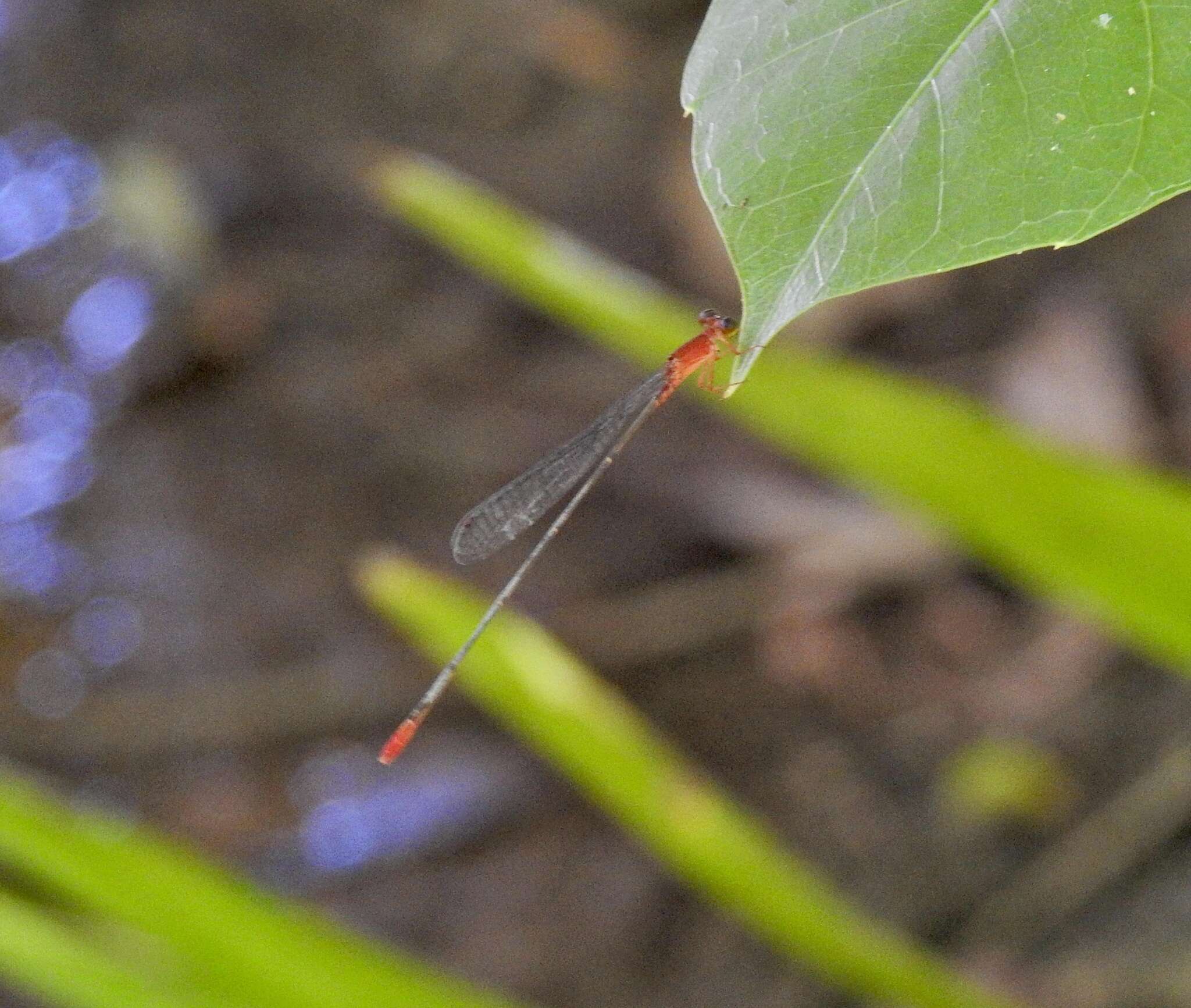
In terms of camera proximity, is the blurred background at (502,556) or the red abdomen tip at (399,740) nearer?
the red abdomen tip at (399,740)

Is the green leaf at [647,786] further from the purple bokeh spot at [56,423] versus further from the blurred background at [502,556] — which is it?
the purple bokeh spot at [56,423]

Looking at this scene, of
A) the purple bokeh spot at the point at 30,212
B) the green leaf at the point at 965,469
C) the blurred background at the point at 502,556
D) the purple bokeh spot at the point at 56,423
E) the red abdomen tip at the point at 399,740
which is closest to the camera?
the red abdomen tip at the point at 399,740

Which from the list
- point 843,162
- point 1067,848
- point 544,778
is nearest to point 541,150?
point 544,778

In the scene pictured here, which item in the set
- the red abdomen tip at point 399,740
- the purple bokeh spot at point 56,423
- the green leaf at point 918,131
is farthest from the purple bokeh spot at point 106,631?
the green leaf at point 918,131

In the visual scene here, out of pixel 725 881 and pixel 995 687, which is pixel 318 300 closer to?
pixel 995 687

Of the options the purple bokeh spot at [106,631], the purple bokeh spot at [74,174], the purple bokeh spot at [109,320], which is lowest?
the purple bokeh spot at [106,631]

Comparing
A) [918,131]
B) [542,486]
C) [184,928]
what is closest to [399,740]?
[918,131]
